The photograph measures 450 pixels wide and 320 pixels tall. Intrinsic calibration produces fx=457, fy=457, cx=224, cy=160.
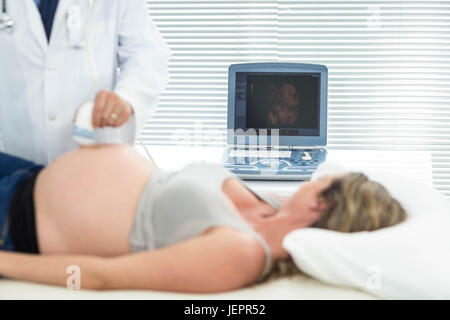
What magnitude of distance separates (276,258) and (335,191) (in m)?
0.16

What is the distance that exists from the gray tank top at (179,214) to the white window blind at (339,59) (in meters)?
1.62

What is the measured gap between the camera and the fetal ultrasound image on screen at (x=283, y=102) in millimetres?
1773

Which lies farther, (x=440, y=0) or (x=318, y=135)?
(x=440, y=0)

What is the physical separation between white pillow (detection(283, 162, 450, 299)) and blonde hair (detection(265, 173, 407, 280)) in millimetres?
27

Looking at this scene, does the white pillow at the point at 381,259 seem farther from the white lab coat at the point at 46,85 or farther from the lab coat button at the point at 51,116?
the lab coat button at the point at 51,116

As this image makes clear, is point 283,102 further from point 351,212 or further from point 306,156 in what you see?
point 351,212

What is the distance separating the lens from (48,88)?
0.98 meters

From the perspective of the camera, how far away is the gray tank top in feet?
2.45

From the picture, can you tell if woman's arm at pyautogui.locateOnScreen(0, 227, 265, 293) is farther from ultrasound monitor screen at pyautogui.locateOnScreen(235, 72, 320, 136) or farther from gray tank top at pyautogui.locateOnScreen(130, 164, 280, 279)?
ultrasound monitor screen at pyautogui.locateOnScreen(235, 72, 320, 136)

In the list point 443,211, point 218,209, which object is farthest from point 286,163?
point 218,209

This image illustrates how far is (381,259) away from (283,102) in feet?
3.59

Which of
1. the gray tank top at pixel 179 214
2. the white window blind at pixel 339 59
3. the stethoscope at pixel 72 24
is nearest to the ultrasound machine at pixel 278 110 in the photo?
the white window blind at pixel 339 59

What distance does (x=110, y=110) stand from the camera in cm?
85
